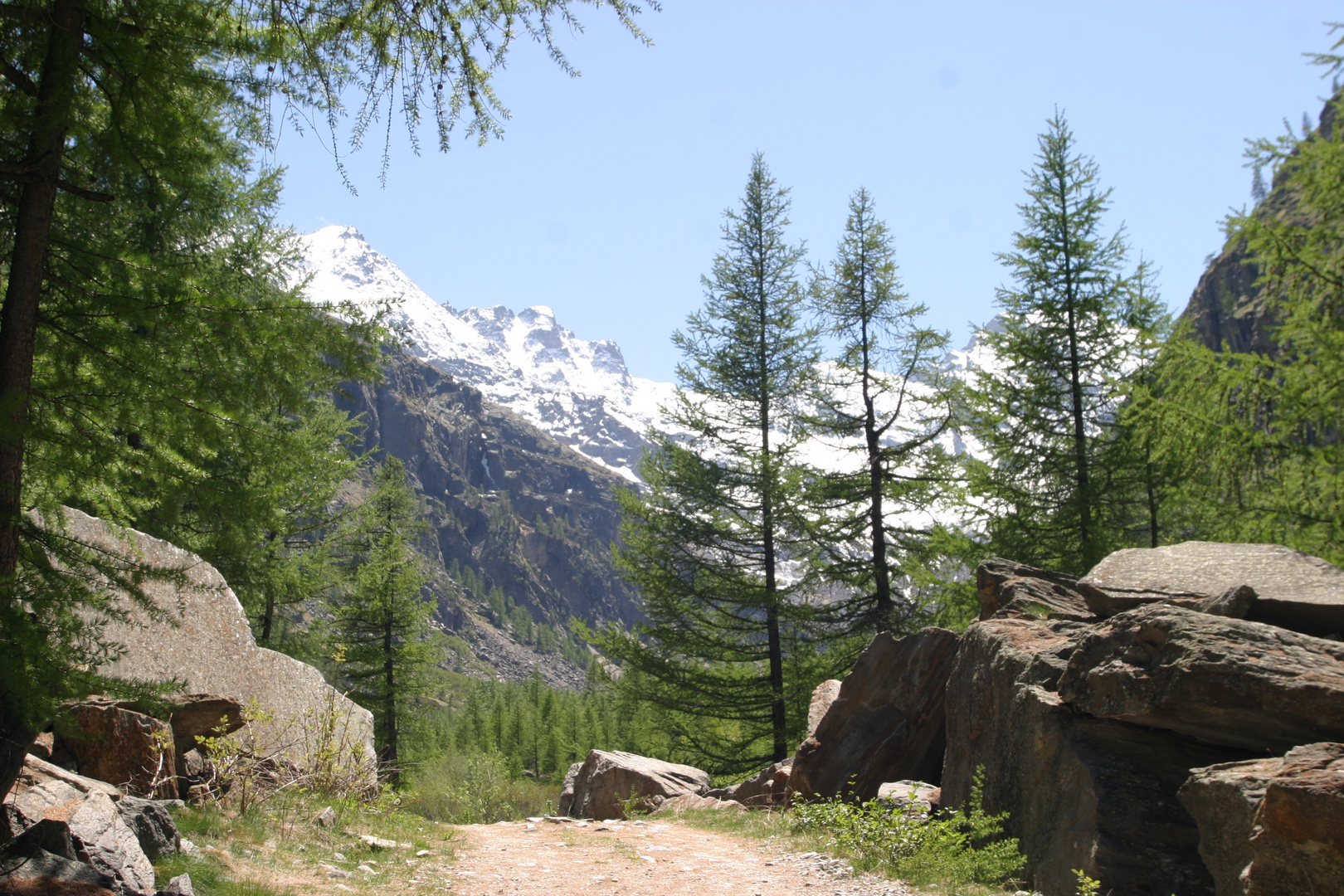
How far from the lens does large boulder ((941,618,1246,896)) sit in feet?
15.4

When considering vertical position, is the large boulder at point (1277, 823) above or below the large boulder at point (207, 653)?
below

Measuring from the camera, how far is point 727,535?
1582cm

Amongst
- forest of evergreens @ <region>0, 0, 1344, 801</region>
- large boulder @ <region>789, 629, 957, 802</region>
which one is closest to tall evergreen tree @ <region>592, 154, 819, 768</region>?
forest of evergreens @ <region>0, 0, 1344, 801</region>

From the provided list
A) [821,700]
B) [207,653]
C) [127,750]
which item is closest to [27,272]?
[127,750]

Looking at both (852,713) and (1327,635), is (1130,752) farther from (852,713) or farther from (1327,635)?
(852,713)

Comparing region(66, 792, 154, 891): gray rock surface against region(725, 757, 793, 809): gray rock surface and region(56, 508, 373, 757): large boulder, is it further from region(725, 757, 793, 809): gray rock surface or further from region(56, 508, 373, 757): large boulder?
region(725, 757, 793, 809): gray rock surface

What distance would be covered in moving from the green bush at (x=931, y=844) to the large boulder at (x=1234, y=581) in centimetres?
203

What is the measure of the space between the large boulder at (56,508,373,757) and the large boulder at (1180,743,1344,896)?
658 cm

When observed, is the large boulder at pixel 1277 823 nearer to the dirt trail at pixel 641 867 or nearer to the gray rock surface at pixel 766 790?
the dirt trail at pixel 641 867

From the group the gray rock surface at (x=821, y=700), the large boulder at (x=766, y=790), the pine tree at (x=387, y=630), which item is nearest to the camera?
the large boulder at (x=766, y=790)

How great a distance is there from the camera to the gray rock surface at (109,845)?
154 inches

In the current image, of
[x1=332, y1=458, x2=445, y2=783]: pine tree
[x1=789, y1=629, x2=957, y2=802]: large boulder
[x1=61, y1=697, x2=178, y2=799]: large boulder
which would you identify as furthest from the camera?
[x1=332, y1=458, x2=445, y2=783]: pine tree

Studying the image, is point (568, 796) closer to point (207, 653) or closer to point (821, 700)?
point (821, 700)

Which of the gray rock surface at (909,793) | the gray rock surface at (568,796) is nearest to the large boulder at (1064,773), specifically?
the gray rock surface at (909,793)
